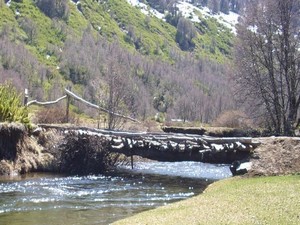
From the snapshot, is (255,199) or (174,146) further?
(174,146)

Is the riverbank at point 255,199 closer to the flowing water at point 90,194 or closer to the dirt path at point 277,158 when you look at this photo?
the dirt path at point 277,158

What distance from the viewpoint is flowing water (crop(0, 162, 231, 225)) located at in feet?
64.6

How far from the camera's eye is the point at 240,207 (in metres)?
17.3

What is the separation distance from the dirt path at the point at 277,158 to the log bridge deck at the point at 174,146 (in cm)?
512

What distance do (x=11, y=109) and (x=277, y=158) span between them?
50.7ft

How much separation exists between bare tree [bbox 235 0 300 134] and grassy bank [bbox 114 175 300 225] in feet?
64.6

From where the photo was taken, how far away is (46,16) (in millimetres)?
186875

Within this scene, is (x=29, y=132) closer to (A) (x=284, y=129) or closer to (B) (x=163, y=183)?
(B) (x=163, y=183)

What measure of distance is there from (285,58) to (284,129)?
545cm

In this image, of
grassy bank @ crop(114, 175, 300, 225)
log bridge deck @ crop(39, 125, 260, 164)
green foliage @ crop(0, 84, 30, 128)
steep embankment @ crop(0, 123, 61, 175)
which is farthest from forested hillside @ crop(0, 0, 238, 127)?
grassy bank @ crop(114, 175, 300, 225)

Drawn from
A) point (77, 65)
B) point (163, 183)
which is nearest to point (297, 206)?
point (163, 183)

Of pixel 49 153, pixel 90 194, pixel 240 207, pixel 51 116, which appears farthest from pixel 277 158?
pixel 51 116

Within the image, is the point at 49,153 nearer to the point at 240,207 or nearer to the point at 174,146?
the point at 174,146

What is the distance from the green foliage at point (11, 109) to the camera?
31.3 m
